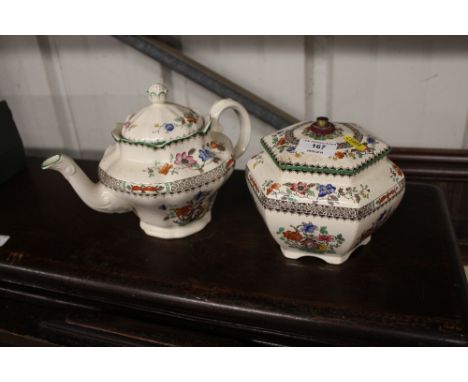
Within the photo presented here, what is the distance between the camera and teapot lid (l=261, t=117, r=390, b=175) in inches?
22.9

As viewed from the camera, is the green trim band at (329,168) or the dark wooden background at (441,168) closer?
the green trim band at (329,168)

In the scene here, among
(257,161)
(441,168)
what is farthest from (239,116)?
(441,168)

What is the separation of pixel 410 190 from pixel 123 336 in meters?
0.58

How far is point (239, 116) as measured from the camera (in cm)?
77

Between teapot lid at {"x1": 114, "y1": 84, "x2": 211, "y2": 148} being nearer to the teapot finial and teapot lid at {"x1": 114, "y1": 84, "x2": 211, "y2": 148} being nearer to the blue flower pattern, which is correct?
the teapot finial

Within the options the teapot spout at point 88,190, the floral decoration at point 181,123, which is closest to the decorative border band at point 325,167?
the floral decoration at point 181,123

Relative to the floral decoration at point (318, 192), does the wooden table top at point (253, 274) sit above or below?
below

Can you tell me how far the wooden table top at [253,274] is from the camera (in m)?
0.57

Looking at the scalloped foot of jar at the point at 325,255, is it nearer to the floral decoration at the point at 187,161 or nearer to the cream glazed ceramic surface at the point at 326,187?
the cream glazed ceramic surface at the point at 326,187

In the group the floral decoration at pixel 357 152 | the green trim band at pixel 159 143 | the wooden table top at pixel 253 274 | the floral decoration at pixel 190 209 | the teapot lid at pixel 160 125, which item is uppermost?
the teapot lid at pixel 160 125

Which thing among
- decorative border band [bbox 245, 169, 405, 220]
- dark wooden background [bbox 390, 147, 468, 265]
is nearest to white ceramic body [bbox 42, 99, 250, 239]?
decorative border band [bbox 245, 169, 405, 220]

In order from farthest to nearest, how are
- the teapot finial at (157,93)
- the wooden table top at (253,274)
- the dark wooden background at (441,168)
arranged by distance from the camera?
the dark wooden background at (441,168) → the teapot finial at (157,93) → the wooden table top at (253,274)

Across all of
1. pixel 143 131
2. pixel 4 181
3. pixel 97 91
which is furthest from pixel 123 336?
pixel 97 91

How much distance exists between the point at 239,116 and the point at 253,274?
28 cm
